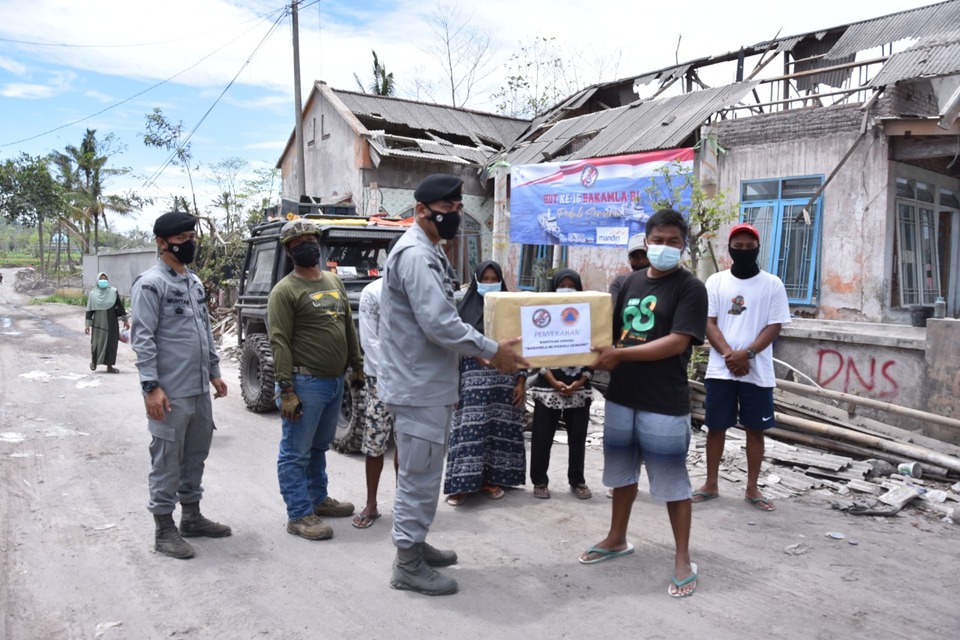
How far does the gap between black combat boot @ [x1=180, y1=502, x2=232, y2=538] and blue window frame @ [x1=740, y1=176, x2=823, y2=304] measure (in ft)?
29.0

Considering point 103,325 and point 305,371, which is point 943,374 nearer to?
point 305,371

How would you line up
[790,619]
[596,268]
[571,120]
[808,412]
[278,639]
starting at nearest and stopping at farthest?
1. [278,639]
2. [790,619]
3. [808,412]
4. [596,268]
5. [571,120]

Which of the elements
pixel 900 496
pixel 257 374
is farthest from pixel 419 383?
pixel 257 374

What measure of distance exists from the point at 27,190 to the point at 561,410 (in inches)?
1317

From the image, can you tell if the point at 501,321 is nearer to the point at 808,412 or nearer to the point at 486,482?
the point at 486,482

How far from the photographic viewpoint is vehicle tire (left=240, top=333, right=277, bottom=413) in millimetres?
7723

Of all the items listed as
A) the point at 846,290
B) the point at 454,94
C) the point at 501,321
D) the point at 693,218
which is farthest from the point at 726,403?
the point at 454,94

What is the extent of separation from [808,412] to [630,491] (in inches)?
147

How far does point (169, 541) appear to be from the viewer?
4.02 m

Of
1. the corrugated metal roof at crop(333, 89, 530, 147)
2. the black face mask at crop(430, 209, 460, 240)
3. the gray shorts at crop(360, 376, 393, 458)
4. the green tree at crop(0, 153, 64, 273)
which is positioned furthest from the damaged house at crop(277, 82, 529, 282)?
the green tree at crop(0, 153, 64, 273)

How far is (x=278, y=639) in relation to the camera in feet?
10.2

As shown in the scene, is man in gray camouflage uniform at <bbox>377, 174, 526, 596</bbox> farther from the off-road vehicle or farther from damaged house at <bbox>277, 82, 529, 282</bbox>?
damaged house at <bbox>277, 82, 529, 282</bbox>

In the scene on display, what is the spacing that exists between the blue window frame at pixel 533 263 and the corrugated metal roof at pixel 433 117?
17.9ft

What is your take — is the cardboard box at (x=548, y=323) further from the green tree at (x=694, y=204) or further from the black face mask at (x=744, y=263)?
the green tree at (x=694, y=204)
